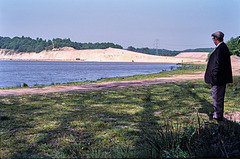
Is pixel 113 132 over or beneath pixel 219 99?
beneath

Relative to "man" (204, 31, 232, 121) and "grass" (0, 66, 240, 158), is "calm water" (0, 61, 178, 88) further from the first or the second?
"man" (204, 31, 232, 121)

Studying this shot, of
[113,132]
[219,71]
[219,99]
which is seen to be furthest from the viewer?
[219,99]

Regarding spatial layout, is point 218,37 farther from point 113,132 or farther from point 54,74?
point 54,74

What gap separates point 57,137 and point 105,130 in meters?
1.16

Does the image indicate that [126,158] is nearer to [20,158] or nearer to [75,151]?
[75,151]

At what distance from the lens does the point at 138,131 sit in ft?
18.4

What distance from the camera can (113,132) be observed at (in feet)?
18.3

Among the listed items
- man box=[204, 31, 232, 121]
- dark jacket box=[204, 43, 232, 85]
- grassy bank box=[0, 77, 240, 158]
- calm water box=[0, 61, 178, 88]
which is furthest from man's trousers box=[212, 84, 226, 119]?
calm water box=[0, 61, 178, 88]

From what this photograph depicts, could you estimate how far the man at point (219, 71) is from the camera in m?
6.46

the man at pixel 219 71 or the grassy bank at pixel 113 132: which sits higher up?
the man at pixel 219 71

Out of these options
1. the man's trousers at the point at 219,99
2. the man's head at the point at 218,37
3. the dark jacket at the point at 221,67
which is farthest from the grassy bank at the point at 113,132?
the man's head at the point at 218,37

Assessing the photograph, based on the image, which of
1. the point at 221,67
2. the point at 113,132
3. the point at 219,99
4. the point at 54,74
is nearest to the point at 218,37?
the point at 221,67

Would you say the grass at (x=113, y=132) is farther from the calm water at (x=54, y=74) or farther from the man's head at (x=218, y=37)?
the calm water at (x=54, y=74)

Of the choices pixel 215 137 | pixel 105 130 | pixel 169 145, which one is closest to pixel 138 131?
pixel 105 130
